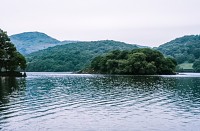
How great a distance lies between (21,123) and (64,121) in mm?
4542

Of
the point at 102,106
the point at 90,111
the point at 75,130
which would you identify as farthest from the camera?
the point at 102,106

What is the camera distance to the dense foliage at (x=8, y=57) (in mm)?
146375

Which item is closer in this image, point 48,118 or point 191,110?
point 48,118

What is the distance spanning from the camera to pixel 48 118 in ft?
122

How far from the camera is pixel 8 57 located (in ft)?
488

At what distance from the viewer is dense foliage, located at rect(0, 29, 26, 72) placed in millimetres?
146375

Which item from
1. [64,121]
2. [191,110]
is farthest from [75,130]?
[191,110]

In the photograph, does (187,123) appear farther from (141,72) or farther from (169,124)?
(141,72)

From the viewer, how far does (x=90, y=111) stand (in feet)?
141

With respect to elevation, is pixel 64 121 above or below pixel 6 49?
below

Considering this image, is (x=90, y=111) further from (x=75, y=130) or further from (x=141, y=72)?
(x=141, y=72)

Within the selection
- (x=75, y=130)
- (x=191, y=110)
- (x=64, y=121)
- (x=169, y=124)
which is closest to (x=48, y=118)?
(x=64, y=121)

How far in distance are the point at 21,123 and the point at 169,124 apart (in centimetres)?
1501

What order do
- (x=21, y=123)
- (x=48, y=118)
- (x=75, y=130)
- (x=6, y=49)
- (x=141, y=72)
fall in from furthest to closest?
(x=141, y=72), (x=6, y=49), (x=48, y=118), (x=21, y=123), (x=75, y=130)
